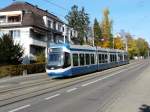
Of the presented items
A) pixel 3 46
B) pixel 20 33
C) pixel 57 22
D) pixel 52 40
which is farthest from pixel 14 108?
pixel 57 22

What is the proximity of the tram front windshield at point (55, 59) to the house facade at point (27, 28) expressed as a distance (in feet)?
96.2

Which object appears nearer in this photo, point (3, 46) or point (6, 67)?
point (6, 67)

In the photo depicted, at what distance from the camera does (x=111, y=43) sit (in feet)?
327

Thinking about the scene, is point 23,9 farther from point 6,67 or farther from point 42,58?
point 6,67

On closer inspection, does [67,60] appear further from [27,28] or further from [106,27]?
[106,27]

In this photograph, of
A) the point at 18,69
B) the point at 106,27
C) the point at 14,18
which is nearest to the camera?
the point at 18,69

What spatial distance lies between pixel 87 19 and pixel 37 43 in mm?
42560

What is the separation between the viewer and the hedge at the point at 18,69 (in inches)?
1567

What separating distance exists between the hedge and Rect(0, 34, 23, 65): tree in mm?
2207

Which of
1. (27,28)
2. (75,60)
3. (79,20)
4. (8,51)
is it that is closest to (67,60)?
(75,60)

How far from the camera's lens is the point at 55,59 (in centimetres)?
2920

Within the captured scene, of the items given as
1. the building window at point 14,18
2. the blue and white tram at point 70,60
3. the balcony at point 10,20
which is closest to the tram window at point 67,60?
the blue and white tram at point 70,60

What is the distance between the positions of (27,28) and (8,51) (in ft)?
55.6

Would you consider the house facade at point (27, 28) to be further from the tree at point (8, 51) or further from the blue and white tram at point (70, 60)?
the blue and white tram at point (70, 60)
